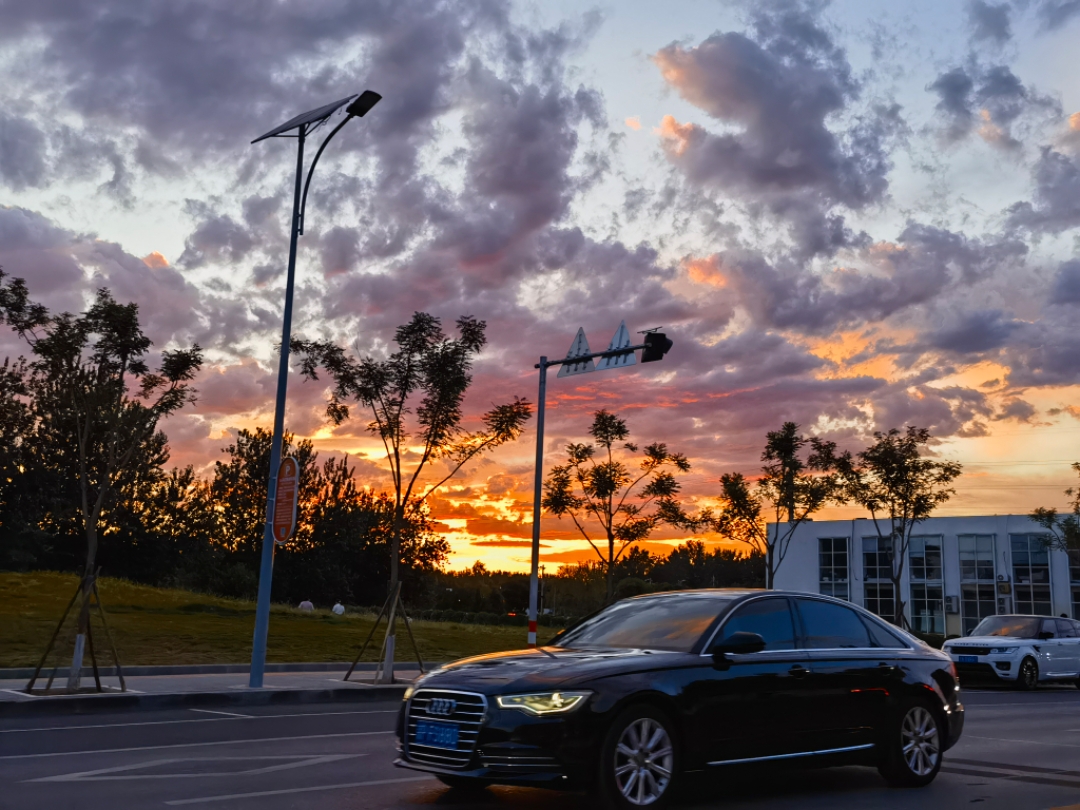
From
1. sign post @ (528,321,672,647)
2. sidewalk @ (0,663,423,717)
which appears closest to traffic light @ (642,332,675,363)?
sign post @ (528,321,672,647)

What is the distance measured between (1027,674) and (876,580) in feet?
170

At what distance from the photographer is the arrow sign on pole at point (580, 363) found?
70.5 feet

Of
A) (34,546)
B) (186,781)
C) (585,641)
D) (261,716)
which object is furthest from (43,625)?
(34,546)

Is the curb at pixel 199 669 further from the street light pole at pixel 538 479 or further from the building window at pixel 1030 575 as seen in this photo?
the building window at pixel 1030 575

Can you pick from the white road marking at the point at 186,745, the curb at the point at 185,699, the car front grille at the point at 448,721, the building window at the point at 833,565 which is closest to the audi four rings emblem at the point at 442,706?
the car front grille at the point at 448,721

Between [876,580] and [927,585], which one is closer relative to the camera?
[927,585]

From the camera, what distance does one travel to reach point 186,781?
8.35 meters

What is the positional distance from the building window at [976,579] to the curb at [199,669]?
54930mm

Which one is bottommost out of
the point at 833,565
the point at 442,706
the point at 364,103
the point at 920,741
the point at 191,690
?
the point at 191,690

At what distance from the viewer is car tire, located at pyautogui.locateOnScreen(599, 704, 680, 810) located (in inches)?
268

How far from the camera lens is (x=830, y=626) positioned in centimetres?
874

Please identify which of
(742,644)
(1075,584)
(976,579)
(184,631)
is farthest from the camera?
(976,579)

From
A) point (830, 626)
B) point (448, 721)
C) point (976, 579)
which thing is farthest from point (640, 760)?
A: point (976, 579)

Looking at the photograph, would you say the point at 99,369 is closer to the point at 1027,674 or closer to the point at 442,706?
the point at 442,706
